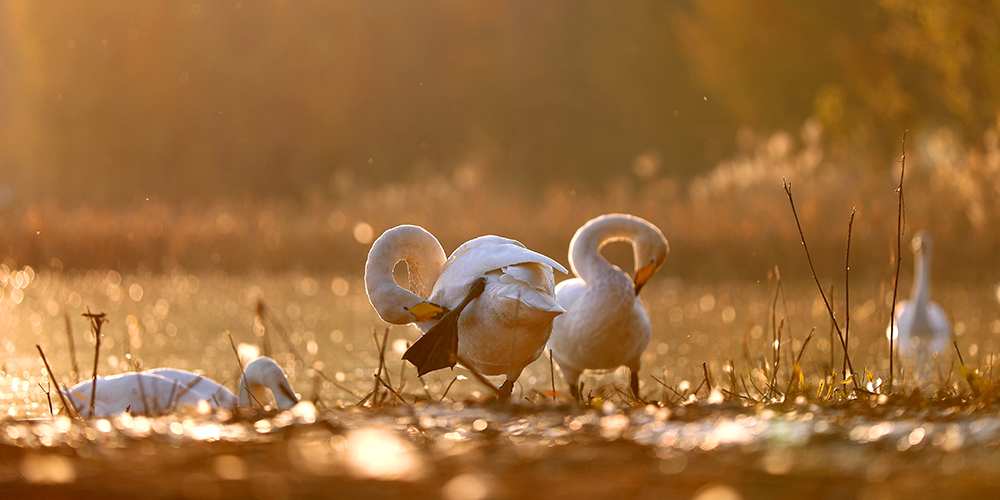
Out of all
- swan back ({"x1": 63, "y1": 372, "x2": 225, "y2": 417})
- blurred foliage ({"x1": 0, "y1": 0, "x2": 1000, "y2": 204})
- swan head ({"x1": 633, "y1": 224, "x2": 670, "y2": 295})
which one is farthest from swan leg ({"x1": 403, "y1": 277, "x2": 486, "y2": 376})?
blurred foliage ({"x1": 0, "y1": 0, "x2": 1000, "y2": 204})

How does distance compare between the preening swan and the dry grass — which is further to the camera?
the dry grass

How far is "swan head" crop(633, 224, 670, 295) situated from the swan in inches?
42.6

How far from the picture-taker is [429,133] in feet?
117

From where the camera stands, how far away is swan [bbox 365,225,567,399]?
4.10m

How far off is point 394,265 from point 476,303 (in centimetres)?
52

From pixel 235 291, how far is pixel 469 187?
17.5 ft

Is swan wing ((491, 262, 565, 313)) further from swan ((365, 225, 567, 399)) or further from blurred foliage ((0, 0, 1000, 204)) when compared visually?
blurred foliage ((0, 0, 1000, 204))

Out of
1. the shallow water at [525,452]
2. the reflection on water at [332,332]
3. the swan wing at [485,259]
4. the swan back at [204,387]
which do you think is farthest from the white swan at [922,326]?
the shallow water at [525,452]

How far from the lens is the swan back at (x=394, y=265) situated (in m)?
4.34

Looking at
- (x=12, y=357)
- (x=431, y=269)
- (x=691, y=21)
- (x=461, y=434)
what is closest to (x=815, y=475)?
(x=461, y=434)

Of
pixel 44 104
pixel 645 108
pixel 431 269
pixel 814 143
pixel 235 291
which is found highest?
pixel 44 104

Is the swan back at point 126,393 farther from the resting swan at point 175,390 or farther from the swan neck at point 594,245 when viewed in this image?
the swan neck at point 594,245

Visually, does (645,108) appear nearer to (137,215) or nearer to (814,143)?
(814,143)

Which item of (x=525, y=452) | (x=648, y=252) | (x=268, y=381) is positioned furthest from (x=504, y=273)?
(x=525, y=452)
